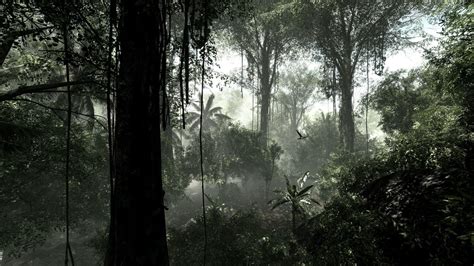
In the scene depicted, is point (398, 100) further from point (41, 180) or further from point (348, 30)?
point (41, 180)

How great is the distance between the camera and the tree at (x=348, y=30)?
17.8 m

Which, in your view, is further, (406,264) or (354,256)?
(354,256)

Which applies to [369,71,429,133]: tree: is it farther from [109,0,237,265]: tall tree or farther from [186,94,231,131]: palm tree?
[186,94,231,131]: palm tree

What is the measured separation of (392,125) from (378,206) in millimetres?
10991

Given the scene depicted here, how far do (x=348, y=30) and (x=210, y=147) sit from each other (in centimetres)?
1242

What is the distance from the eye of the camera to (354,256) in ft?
16.4

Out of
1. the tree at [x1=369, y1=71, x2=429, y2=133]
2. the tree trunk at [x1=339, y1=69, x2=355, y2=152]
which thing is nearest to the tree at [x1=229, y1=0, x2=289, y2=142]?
the tree trunk at [x1=339, y1=69, x2=355, y2=152]

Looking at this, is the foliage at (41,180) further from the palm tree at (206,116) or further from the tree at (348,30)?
the palm tree at (206,116)

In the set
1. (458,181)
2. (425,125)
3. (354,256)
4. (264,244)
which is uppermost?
(425,125)

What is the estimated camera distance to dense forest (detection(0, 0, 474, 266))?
3.79 m

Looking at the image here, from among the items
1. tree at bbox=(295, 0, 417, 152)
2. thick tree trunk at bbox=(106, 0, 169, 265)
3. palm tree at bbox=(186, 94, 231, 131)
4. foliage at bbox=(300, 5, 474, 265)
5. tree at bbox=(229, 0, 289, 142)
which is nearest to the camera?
thick tree trunk at bbox=(106, 0, 169, 265)

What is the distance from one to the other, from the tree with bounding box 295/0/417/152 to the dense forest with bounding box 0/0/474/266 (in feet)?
0.30

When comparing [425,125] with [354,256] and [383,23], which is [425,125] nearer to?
[354,256]

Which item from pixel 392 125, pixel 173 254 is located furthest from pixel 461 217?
Result: pixel 392 125
